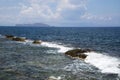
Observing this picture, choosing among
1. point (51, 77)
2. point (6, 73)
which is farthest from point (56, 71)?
point (6, 73)

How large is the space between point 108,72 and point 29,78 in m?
10.1

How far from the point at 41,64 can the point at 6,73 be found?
720 centimetres

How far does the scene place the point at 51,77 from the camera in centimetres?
2336

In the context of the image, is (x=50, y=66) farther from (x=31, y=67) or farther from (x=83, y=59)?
(x=83, y=59)

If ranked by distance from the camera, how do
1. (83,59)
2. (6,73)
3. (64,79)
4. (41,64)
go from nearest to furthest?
1. (64,79)
2. (6,73)
3. (41,64)
4. (83,59)

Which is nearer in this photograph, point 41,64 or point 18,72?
point 18,72

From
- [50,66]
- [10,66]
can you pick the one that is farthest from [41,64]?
[10,66]

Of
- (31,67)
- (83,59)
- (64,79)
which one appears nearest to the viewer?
(64,79)

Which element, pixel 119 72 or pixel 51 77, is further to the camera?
pixel 119 72

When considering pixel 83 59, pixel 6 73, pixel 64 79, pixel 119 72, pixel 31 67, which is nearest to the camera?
pixel 64 79

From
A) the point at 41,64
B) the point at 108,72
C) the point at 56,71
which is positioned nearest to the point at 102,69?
the point at 108,72

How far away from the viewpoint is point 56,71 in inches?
1048

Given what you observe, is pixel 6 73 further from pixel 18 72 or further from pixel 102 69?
pixel 102 69

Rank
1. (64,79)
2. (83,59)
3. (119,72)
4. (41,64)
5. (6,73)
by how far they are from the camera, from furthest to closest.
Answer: (83,59)
(41,64)
(119,72)
(6,73)
(64,79)
